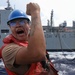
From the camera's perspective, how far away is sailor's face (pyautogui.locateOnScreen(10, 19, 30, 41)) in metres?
1.96

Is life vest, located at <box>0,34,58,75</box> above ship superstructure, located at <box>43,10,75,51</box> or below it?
above

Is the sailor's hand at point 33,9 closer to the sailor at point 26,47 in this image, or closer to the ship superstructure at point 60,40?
the sailor at point 26,47

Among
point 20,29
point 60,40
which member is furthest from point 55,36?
point 20,29

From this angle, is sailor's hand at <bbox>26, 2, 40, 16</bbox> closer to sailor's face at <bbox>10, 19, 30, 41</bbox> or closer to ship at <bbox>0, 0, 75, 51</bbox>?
sailor's face at <bbox>10, 19, 30, 41</bbox>

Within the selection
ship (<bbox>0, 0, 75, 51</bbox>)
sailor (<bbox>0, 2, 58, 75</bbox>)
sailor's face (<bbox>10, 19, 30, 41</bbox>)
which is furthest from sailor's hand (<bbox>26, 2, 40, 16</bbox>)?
ship (<bbox>0, 0, 75, 51</bbox>)

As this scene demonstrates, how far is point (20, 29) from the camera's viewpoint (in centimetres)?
195

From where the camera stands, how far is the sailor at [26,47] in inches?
68.2

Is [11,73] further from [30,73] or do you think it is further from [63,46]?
[63,46]

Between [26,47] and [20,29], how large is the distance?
0.20m

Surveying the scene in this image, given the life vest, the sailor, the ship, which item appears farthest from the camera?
the ship

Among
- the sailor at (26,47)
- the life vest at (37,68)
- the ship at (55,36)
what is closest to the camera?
the sailor at (26,47)

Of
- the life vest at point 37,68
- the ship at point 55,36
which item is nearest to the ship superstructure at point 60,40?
the ship at point 55,36

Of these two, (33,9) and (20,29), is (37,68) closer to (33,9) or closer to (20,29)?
(20,29)

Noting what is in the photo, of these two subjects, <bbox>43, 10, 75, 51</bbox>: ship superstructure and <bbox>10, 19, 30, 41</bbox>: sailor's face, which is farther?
<bbox>43, 10, 75, 51</bbox>: ship superstructure
